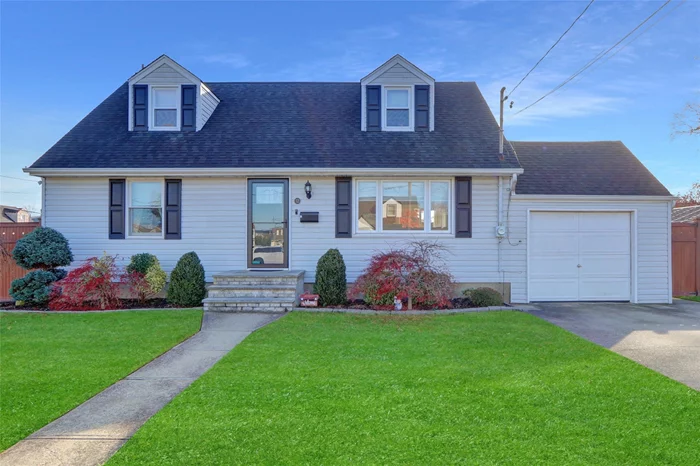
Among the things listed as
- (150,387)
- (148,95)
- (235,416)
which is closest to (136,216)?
(148,95)

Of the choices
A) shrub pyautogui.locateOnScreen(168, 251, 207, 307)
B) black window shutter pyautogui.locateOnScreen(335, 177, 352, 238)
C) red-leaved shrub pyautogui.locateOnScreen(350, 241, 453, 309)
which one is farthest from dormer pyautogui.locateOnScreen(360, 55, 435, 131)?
shrub pyautogui.locateOnScreen(168, 251, 207, 307)

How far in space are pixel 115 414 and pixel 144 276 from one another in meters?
6.22

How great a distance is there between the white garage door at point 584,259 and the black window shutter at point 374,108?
5.18m

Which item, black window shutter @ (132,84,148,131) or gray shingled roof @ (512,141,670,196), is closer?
gray shingled roof @ (512,141,670,196)

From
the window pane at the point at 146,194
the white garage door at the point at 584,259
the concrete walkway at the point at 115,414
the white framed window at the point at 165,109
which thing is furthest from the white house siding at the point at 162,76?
the white garage door at the point at 584,259

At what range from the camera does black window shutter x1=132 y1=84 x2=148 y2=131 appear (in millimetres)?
11047

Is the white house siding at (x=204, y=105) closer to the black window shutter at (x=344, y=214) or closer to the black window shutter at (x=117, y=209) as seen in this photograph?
the black window shutter at (x=117, y=209)

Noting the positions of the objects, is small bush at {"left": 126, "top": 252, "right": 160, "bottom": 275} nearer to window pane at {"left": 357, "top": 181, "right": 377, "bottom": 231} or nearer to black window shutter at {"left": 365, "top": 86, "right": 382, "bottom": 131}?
window pane at {"left": 357, "top": 181, "right": 377, "bottom": 231}

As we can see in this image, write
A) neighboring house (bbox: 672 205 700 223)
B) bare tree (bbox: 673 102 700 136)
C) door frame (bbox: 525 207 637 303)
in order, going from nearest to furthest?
door frame (bbox: 525 207 637 303) → bare tree (bbox: 673 102 700 136) → neighboring house (bbox: 672 205 700 223)

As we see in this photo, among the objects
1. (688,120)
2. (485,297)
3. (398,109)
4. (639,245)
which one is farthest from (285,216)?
(688,120)

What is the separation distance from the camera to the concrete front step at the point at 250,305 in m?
8.75

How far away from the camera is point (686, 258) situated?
11.5 meters

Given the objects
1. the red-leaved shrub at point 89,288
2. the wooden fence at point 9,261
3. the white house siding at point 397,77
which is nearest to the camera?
the red-leaved shrub at point 89,288

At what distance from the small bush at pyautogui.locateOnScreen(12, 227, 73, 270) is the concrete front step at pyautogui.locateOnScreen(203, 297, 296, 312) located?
12.6 feet
